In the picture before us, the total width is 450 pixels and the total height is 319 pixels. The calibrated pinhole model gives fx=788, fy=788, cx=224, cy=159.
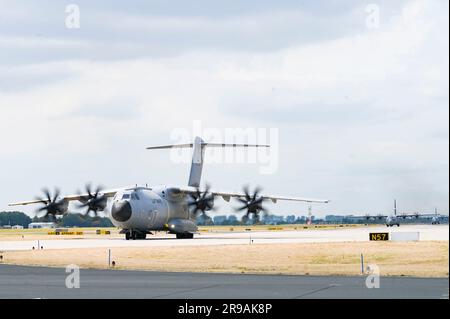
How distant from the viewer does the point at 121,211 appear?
66125 mm

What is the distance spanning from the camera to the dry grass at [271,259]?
33594 mm

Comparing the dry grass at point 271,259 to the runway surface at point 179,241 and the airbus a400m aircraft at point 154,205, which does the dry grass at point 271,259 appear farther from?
the airbus a400m aircraft at point 154,205

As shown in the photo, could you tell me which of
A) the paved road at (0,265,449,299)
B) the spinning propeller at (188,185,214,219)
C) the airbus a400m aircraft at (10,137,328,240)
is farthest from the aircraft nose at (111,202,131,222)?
the paved road at (0,265,449,299)

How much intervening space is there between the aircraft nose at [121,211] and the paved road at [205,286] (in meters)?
34.6

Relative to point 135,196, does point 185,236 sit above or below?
below

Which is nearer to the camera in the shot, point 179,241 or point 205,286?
point 205,286

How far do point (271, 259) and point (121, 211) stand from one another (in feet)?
91.9

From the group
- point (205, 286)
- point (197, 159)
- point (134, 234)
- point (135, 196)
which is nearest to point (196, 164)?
point (197, 159)

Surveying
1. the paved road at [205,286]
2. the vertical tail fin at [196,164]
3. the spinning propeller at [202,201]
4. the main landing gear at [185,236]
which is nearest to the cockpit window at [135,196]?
the spinning propeller at [202,201]

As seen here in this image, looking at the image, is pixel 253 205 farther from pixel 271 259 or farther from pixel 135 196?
pixel 271 259

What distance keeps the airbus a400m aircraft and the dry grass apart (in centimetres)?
1741

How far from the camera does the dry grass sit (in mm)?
33594

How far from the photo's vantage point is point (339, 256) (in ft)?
135
